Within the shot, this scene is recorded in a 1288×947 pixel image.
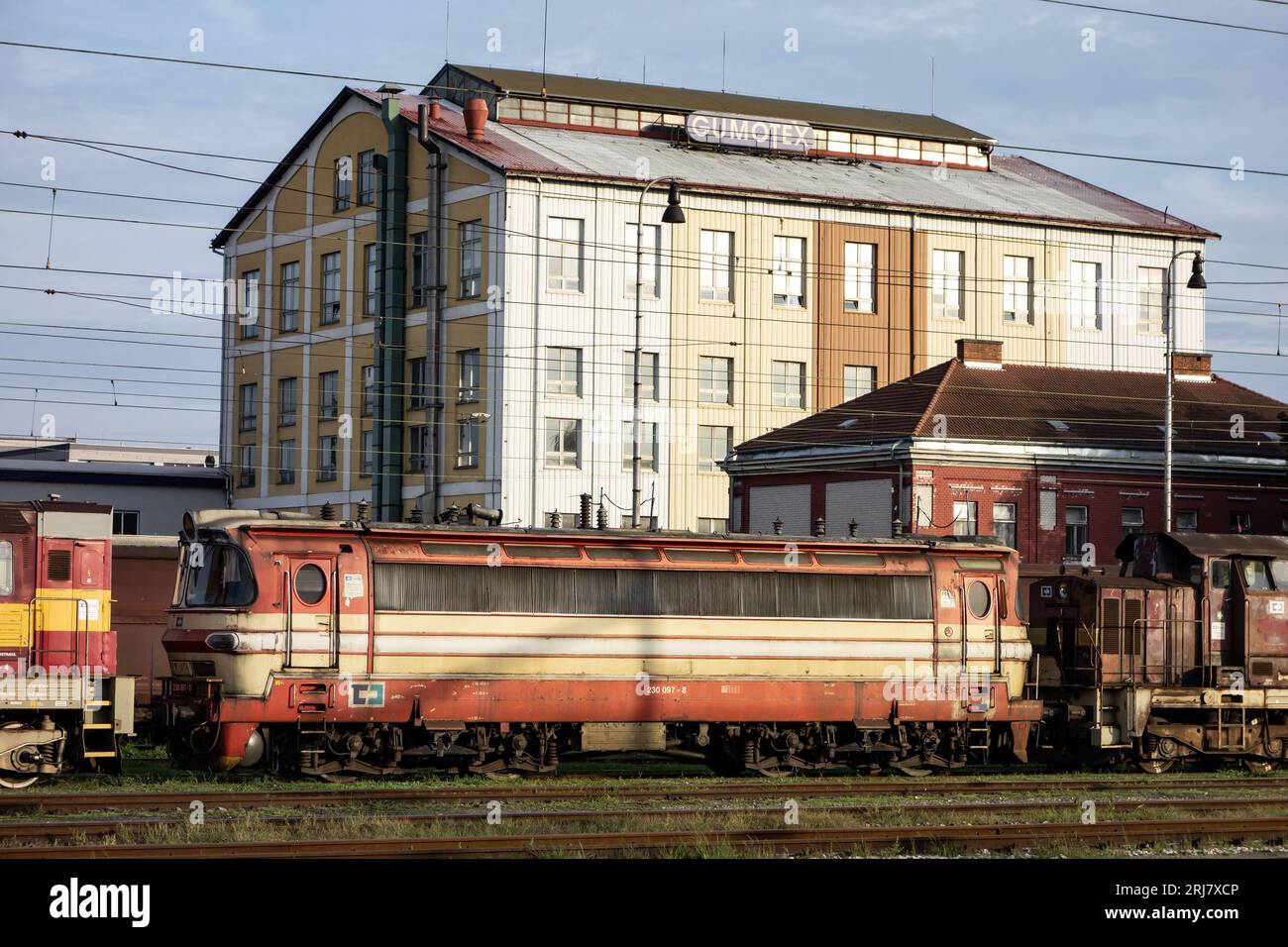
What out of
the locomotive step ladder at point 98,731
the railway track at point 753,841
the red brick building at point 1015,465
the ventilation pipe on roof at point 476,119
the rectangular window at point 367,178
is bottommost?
the railway track at point 753,841

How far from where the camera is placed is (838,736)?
2848 cm

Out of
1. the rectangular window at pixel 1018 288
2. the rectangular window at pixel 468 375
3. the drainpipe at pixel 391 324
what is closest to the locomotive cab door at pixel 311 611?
the rectangular window at pixel 468 375

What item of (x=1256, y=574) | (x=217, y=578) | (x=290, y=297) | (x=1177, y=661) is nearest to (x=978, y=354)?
(x=1256, y=574)

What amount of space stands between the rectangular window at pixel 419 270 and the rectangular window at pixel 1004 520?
25.5 m

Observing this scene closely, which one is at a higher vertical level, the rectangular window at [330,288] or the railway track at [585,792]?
the rectangular window at [330,288]

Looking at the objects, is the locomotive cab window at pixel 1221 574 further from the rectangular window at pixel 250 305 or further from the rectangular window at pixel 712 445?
the rectangular window at pixel 250 305

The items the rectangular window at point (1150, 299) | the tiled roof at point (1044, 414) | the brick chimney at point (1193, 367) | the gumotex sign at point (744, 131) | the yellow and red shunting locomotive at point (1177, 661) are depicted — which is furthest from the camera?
the rectangular window at point (1150, 299)

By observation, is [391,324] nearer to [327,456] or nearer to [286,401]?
[327,456]

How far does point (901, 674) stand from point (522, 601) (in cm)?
685

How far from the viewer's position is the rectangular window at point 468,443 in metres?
62.4

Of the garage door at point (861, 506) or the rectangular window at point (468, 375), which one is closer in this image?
the garage door at point (861, 506)

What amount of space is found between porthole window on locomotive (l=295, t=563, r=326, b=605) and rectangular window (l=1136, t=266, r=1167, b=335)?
182ft

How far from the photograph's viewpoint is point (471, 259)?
63344 mm
